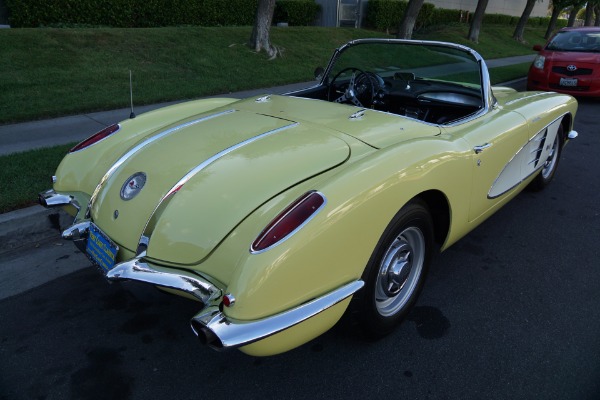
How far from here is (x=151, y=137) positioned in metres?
2.61

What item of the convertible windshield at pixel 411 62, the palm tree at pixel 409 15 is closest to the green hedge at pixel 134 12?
the palm tree at pixel 409 15

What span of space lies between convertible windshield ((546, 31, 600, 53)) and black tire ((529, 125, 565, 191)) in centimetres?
528

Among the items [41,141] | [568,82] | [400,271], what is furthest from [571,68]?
[41,141]

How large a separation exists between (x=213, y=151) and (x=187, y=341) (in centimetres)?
99

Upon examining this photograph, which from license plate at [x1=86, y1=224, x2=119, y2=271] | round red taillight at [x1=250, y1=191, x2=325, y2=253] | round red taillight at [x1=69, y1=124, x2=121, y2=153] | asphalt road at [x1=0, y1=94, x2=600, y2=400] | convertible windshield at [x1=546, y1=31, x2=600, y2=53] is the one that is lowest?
asphalt road at [x1=0, y1=94, x2=600, y2=400]

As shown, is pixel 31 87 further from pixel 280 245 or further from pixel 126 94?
pixel 280 245

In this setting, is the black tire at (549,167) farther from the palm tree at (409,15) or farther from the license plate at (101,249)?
the palm tree at (409,15)

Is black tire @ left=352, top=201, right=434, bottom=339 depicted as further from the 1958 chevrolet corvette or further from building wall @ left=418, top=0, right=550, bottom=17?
building wall @ left=418, top=0, right=550, bottom=17

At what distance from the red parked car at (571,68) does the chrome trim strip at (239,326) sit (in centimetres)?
824

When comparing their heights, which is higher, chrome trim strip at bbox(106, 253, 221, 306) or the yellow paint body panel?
the yellow paint body panel

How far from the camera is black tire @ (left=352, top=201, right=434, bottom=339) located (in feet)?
6.44

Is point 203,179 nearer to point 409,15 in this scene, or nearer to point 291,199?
point 291,199

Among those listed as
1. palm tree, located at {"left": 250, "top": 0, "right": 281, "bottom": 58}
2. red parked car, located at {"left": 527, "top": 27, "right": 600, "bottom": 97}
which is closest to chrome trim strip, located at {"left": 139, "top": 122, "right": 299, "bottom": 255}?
red parked car, located at {"left": 527, "top": 27, "right": 600, "bottom": 97}

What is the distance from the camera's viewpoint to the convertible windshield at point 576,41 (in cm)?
827
